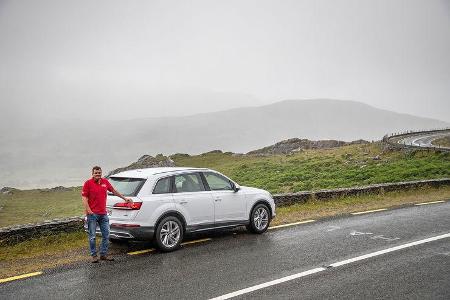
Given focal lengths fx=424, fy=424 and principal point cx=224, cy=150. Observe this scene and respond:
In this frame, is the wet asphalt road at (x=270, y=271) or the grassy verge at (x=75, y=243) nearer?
the wet asphalt road at (x=270, y=271)

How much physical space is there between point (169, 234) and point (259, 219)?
2.88 meters

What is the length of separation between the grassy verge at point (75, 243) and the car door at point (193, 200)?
54.0 inches

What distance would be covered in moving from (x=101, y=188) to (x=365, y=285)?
5.35 meters

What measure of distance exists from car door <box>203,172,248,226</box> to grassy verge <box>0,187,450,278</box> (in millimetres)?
1955

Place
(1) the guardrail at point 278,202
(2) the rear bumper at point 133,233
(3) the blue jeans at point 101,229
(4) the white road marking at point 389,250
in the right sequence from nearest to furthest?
1. (4) the white road marking at point 389,250
2. (3) the blue jeans at point 101,229
3. (2) the rear bumper at point 133,233
4. (1) the guardrail at point 278,202

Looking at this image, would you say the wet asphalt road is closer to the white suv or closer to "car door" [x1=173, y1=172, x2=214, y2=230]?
the white suv

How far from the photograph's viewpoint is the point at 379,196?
1748cm

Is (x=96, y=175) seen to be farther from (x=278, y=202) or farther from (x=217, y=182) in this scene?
(x=278, y=202)

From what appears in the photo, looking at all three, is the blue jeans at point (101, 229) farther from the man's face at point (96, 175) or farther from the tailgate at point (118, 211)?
the man's face at point (96, 175)

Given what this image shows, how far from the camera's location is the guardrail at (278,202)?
32.7ft

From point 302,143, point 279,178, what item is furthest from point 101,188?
point 302,143

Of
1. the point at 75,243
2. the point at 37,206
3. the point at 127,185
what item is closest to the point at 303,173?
the point at 75,243

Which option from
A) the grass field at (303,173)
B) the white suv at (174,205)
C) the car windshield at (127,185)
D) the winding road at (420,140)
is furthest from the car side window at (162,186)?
the winding road at (420,140)

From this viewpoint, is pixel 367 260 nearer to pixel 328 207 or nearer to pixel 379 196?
pixel 328 207
